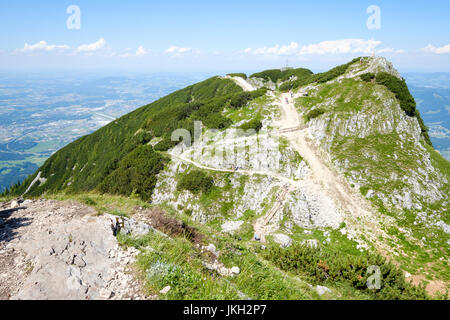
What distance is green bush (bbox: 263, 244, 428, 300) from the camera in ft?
36.2

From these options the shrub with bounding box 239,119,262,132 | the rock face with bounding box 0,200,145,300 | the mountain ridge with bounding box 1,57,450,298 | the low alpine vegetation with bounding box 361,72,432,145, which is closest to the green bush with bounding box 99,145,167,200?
the mountain ridge with bounding box 1,57,450,298

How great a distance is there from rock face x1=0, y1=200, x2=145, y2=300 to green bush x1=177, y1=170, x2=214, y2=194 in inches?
1027

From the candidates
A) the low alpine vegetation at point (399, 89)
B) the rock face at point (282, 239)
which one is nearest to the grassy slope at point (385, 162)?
the low alpine vegetation at point (399, 89)

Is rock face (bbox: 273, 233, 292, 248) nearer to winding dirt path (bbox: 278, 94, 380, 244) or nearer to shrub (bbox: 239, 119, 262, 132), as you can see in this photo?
winding dirt path (bbox: 278, 94, 380, 244)

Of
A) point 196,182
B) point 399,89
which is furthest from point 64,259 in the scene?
point 399,89

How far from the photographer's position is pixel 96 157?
285ft

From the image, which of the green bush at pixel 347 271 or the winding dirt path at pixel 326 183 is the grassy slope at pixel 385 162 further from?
the green bush at pixel 347 271

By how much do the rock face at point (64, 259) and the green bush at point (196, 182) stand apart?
85.5 ft

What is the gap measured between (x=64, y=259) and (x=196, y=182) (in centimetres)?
2968

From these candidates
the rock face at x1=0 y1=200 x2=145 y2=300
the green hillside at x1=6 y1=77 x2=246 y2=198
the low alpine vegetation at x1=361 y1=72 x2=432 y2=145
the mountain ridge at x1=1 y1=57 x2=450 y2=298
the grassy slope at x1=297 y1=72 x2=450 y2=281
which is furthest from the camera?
the green hillside at x1=6 y1=77 x2=246 y2=198

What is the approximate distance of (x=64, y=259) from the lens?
8.70 meters

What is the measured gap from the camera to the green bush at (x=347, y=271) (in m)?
11.0

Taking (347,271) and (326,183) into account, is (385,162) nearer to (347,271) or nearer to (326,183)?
(326,183)
